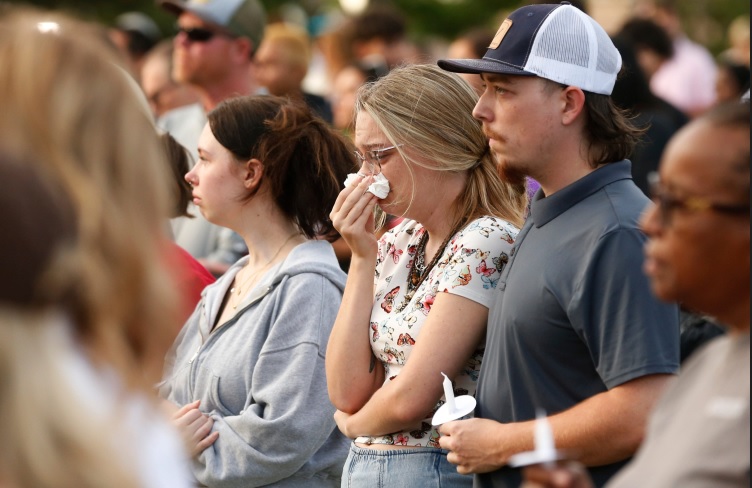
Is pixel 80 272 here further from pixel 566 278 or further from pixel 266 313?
pixel 266 313

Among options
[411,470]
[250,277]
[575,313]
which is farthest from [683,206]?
[250,277]

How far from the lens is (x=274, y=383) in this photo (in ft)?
11.9

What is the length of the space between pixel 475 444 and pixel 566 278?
0.52 meters

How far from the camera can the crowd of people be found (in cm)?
159

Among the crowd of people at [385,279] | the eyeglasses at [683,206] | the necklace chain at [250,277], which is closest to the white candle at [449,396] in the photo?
the crowd of people at [385,279]

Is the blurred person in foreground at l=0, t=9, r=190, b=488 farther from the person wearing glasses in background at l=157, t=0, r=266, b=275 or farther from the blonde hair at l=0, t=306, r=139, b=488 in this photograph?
the person wearing glasses in background at l=157, t=0, r=266, b=275

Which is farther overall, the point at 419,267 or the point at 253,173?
the point at 253,173

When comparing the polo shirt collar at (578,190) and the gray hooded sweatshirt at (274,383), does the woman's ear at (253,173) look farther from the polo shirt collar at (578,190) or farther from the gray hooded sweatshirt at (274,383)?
the polo shirt collar at (578,190)

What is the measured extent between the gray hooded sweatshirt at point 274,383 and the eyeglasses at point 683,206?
5.86 ft

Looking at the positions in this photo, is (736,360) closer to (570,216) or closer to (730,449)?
(730,449)

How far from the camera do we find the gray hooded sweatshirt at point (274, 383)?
3584mm

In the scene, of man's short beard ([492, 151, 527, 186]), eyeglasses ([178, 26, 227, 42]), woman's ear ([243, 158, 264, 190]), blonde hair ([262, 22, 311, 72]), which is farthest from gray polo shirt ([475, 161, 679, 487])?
blonde hair ([262, 22, 311, 72])

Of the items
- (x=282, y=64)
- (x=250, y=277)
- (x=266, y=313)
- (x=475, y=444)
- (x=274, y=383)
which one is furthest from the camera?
(x=282, y=64)

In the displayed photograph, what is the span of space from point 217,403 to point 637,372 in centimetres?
163
